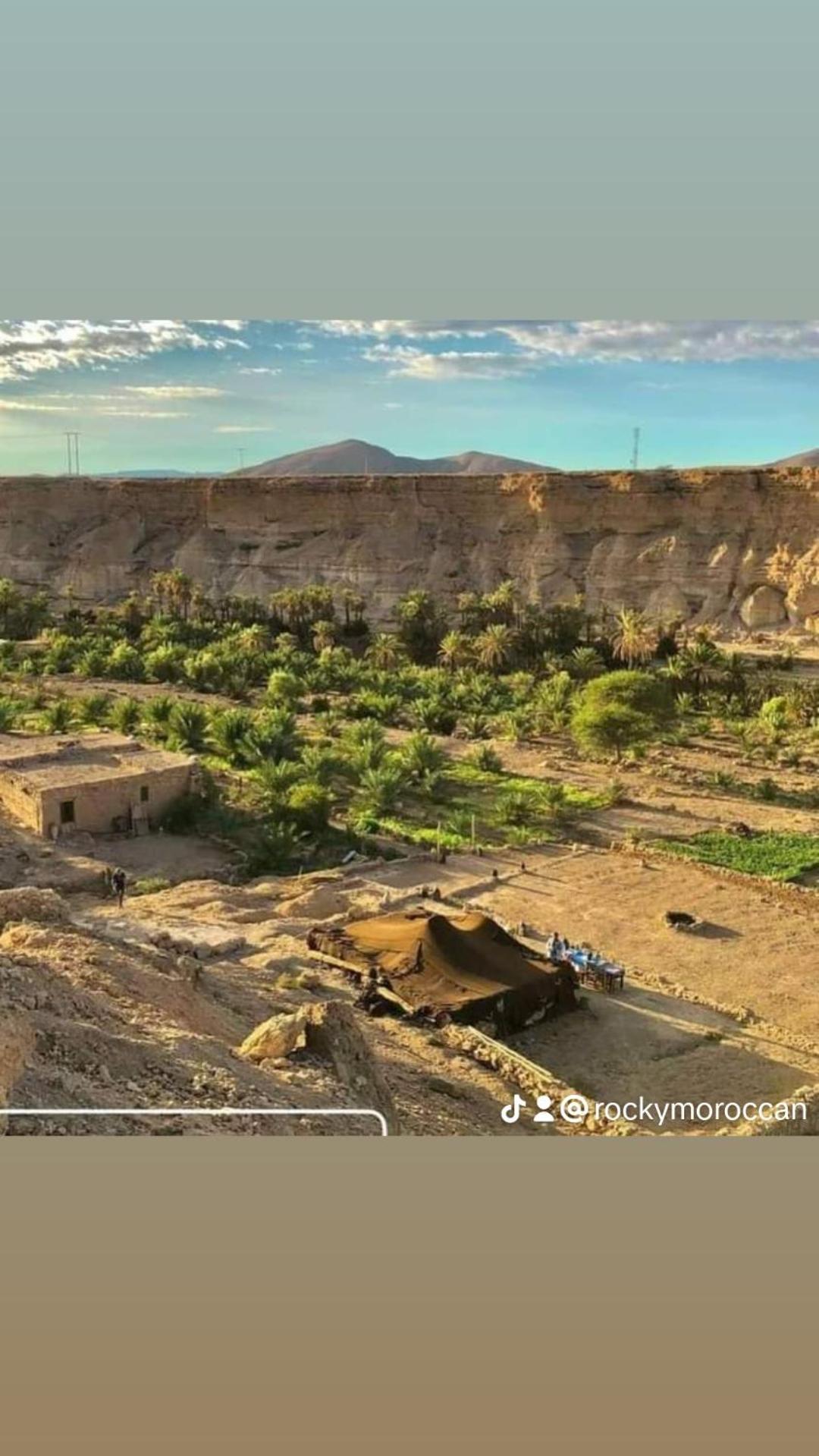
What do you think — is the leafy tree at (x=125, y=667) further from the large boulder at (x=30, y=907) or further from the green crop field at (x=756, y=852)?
the large boulder at (x=30, y=907)

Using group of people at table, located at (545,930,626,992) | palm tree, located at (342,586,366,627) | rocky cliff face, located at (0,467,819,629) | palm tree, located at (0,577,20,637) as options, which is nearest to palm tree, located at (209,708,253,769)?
group of people at table, located at (545,930,626,992)

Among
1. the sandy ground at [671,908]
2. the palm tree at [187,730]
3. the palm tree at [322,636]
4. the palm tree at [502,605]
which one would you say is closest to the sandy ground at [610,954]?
the sandy ground at [671,908]

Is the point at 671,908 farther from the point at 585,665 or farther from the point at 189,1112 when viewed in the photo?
the point at 585,665

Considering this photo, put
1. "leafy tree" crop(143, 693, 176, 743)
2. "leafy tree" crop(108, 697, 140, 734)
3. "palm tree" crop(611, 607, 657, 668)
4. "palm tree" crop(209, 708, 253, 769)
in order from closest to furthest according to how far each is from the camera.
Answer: "palm tree" crop(209, 708, 253, 769)
"leafy tree" crop(143, 693, 176, 743)
"leafy tree" crop(108, 697, 140, 734)
"palm tree" crop(611, 607, 657, 668)

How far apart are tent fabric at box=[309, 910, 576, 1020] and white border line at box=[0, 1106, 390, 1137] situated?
2.74m

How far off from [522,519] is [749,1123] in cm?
3021

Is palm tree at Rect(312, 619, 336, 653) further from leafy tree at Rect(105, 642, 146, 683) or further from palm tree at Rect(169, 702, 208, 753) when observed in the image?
palm tree at Rect(169, 702, 208, 753)

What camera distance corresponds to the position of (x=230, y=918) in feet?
32.7

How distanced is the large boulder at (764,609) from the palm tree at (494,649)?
723 cm

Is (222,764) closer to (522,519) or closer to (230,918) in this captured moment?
(230,918)

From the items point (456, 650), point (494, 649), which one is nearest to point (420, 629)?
point (456, 650)

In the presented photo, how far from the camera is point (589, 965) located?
8.98m

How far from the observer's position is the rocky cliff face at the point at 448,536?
3025cm

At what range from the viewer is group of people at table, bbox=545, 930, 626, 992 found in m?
8.87
